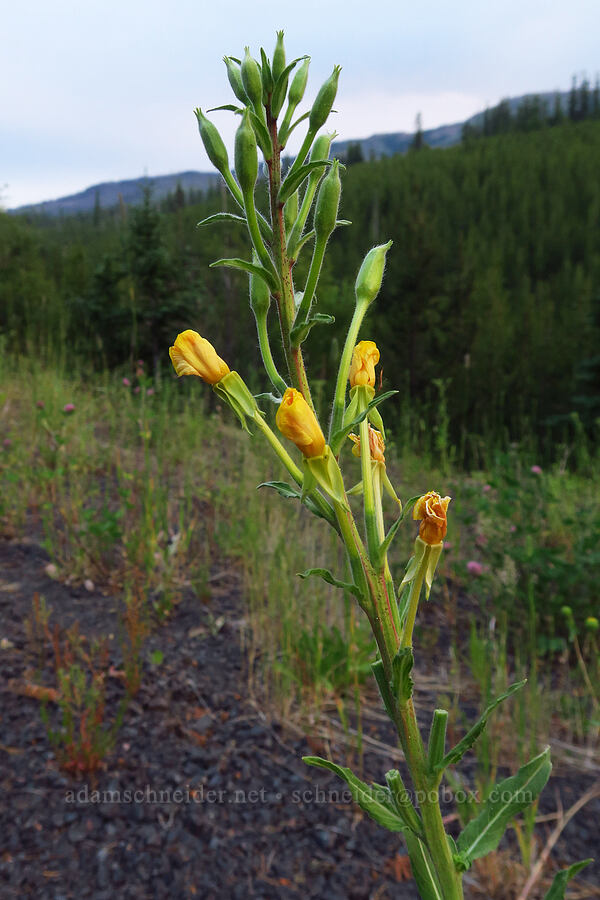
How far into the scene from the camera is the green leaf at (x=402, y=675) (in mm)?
725

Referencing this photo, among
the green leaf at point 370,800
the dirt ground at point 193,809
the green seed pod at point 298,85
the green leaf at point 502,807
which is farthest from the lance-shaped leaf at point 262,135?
the dirt ground at point 193,809

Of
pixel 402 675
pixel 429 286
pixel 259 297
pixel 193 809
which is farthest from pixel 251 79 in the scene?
pixel 429 286

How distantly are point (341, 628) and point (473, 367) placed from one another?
2414 centimetres

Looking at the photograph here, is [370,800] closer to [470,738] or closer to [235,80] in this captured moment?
[470,738]

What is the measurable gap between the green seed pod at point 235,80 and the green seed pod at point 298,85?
0.23 ft

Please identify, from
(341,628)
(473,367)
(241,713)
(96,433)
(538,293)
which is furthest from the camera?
(538,293)

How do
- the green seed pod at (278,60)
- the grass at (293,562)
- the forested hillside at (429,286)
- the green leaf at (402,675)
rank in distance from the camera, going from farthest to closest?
the forested hillside at (429,286) < the grass at (293,562) < the green seed pod at (278,60) < the green leaf at (402,675)

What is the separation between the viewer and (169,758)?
2459 millimetres

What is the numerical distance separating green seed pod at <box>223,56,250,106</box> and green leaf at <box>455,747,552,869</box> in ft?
3.15

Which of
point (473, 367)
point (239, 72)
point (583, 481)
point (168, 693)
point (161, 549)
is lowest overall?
point (473, 367)

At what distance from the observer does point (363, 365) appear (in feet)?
3.01

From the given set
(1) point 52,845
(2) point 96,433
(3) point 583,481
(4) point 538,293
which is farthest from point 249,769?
(4) point 538,293

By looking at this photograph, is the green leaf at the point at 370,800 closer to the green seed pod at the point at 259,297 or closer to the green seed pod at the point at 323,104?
the green seed pod at the point at 259,297

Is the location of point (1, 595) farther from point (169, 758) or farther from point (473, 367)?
point (473, 367)
